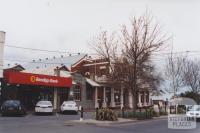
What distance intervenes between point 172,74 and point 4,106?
95.9 feet

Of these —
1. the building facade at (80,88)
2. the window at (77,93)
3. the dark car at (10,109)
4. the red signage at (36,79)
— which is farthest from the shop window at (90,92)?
the dark car at (10,109)

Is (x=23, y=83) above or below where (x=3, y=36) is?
below

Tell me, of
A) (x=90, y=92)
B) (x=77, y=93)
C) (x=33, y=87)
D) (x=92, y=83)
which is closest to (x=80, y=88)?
(x=77, y=93)

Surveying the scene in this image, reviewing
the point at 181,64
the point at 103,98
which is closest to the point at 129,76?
the point at 103,98

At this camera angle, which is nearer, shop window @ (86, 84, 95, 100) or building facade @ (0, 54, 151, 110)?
building facade @ (0, 54, 151, 110)

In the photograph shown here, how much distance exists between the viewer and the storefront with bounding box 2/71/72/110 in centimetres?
4009

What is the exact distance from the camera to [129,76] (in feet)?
120

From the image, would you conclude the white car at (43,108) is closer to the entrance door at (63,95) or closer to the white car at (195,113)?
the entrance door at (63,95)

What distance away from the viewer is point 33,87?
45156mm

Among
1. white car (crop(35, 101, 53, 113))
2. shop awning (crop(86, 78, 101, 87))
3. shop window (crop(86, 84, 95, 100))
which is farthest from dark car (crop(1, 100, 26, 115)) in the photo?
shop window (crop(86, 84, 95, 100))

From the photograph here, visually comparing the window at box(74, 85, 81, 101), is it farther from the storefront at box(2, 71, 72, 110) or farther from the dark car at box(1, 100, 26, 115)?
the dark car at box(1, 100, 26, 115)

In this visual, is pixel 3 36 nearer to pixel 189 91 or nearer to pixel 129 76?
pixel 129 76

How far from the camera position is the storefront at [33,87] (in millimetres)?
40094

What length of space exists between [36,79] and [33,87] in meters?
3.28
